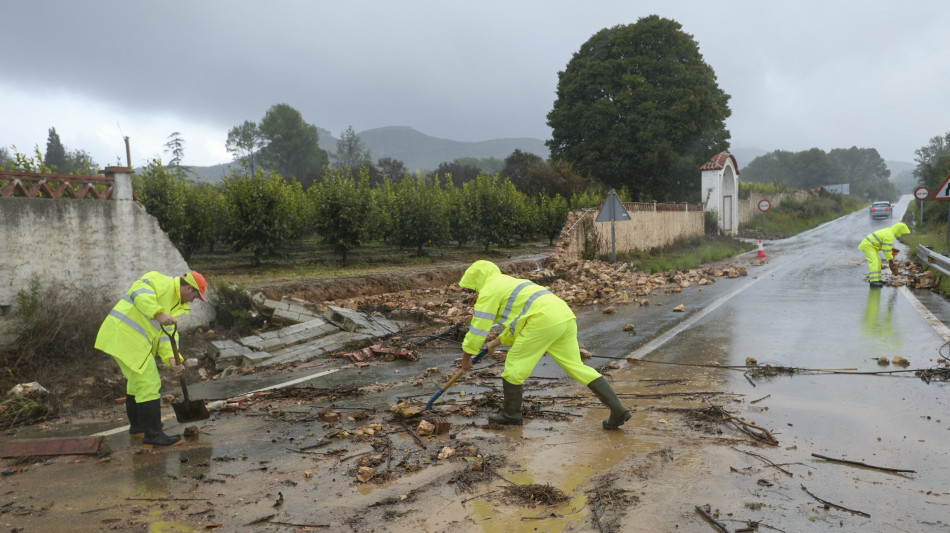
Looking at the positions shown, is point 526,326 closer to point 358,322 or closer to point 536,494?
point 536,494

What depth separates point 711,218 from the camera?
1344 inches

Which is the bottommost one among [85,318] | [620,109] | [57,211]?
[85,318]

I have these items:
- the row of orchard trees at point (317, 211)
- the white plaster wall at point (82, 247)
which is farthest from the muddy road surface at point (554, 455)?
the row of orchard trees at point (317, 211)

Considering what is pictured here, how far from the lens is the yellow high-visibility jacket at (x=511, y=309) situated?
5270mm

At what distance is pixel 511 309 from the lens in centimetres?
537

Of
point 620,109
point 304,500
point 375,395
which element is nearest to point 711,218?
point 620,109

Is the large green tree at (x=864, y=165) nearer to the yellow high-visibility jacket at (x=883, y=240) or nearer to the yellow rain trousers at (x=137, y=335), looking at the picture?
the yellow high-visibility jacket at (x=883, y=240)

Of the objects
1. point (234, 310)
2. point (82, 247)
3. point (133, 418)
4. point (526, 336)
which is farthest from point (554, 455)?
point (82, 247)

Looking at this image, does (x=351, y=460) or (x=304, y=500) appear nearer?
(x=304, y=500)

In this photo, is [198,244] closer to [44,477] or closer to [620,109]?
[44,477]

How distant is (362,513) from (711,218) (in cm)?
3360

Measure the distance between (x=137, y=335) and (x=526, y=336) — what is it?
3578 millimetres

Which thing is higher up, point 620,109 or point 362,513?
point 620,109

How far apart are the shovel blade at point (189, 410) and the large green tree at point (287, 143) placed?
292ft
